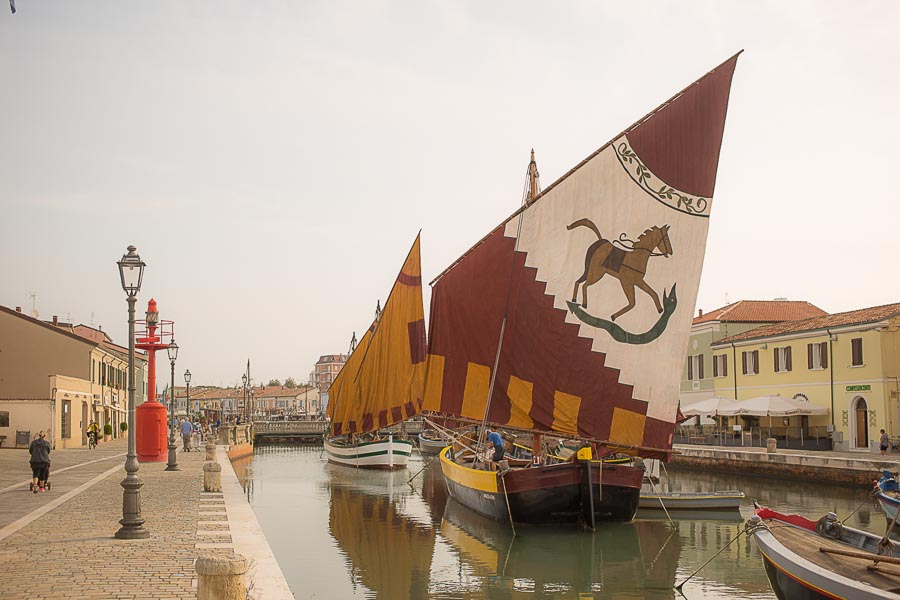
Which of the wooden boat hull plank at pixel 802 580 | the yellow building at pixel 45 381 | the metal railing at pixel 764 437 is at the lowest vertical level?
the metal railing at pixel 764 437

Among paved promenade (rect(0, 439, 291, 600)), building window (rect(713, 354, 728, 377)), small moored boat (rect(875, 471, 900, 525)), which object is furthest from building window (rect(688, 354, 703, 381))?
paved promenade (rect(0, 439, 291, 600))

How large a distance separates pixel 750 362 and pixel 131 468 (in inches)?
1605

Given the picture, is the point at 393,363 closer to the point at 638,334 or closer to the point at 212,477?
the point at 212,477

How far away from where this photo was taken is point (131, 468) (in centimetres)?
1367

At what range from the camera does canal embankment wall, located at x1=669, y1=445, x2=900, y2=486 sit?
1172 inches

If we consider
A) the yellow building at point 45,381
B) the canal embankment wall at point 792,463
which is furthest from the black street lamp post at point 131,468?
the yellow building at point 45,381

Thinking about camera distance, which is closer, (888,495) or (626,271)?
(626,271)

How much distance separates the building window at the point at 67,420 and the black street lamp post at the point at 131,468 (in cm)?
2973

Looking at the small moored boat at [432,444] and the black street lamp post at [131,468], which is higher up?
the black street lamp post at [131,468]

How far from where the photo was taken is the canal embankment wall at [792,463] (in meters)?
29.8

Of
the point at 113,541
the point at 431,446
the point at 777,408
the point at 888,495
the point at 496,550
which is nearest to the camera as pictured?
the point at 113,541

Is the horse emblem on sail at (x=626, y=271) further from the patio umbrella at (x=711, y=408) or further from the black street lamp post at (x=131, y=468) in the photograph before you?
the patio umbrella at (x=711, y=408)

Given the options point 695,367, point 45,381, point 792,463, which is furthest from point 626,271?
point 695,367

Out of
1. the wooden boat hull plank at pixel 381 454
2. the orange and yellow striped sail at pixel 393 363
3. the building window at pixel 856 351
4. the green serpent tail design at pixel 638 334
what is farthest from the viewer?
the wooden boat hull plank at pixel 381 454
